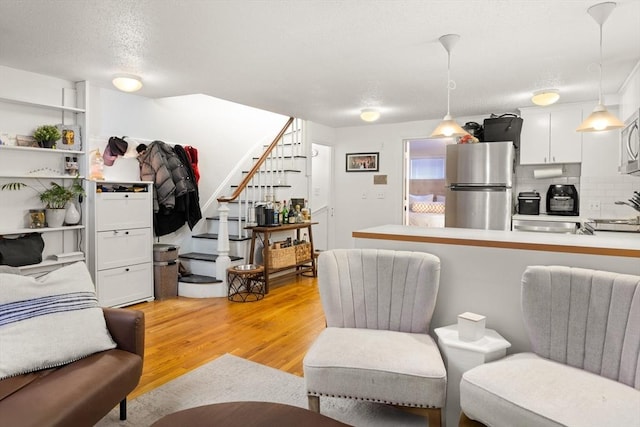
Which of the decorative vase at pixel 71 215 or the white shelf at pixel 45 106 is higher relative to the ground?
the white shelf at pixel 45 106

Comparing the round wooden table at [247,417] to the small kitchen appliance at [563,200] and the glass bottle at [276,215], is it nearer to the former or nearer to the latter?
the glass bottle at [276,215]

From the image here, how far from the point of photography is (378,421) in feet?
7.30

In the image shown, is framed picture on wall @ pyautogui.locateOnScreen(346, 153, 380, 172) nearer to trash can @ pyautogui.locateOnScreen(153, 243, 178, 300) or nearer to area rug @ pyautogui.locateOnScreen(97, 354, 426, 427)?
trash can @ pyautogui.locateOnScreen(153, 243, 178, 300)

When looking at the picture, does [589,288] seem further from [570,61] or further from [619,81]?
[619,81]

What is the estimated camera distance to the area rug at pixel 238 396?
2236 mm

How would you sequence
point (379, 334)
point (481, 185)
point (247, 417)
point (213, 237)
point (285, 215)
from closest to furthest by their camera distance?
1. point (247, 417)
2. point (379, 334)
3. point (481, 185)
4. point (213, 237)
5. point (285, 215)

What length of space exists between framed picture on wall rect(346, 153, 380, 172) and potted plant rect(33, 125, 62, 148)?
4222 millimetres

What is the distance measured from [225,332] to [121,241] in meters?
1.58

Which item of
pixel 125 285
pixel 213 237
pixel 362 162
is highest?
pixel 362 162

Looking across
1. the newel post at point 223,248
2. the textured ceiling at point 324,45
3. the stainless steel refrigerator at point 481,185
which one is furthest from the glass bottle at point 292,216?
the stainless steel refrigerator at point 481,185

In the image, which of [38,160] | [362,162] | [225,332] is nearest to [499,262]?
[225,332]

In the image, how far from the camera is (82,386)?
1.75 meters

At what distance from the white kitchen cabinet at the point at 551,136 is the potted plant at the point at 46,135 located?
198 inches

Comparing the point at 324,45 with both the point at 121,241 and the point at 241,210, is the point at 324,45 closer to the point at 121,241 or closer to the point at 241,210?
the point at 121,241
